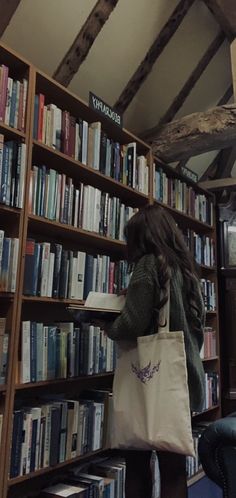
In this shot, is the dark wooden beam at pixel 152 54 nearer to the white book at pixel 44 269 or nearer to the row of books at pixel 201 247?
the row of books at pixel 201 247

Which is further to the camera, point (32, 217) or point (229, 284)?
point (229, 284)

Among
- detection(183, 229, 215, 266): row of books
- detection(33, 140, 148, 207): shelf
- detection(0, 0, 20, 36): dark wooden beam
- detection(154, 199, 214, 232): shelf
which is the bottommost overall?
detection(183, 229, 215, 266): row of books

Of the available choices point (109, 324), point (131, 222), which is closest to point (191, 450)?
point (109, 324)

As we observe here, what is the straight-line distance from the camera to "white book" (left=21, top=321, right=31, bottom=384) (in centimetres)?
163

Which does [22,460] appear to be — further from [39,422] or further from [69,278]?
[69,278]

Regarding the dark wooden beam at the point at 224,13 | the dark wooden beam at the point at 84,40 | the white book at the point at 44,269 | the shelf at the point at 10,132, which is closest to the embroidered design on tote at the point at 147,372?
the white book at the point at 44,269

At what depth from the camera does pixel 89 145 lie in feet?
6.93

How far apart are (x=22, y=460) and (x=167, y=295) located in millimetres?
881

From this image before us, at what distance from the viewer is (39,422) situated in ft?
5.56

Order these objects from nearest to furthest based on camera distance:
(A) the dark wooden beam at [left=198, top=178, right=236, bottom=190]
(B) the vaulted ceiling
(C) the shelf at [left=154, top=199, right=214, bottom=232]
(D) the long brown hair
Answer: (D) the long brown hair → (B) the vaulted ceiling → (C) the shelf at [left=154, top=199, right=214, bottom=232] → (A) the dark wooden beam at [left=198, top=178, right=236, bottom=190]

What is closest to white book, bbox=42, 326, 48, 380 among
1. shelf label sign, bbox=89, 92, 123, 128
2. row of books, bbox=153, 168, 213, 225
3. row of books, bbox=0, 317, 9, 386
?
row of books, bbox=0, 317, 9, 386

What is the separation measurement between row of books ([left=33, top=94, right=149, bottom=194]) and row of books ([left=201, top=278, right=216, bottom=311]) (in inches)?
40.1

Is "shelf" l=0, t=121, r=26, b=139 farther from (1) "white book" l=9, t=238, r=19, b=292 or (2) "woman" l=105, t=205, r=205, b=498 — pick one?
(2) "woman" l=105, t=205, r=205, b=498

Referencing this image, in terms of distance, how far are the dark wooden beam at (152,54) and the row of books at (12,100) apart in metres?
1.22
